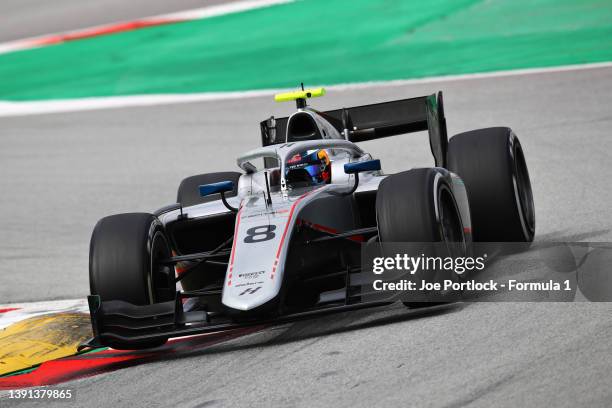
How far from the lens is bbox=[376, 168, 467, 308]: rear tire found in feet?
22.1

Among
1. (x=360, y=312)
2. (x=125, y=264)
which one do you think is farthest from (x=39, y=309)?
(x=360, y=312)

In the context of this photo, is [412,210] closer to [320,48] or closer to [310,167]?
[310,167]

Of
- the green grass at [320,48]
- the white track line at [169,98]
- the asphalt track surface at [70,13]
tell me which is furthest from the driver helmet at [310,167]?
the asphalt track surface at [70,13]

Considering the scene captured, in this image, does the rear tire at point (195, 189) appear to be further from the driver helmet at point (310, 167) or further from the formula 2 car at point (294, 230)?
the driver helmet at point (310, 167)

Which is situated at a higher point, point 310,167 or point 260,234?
point 310,167

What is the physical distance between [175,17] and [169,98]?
18.0ft

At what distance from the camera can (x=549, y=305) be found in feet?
21.4

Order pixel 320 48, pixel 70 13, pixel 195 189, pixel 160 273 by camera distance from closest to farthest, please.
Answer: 1. pixel 160 273
2. pixel 195 189
3. pixel 320 48
4. pixel 70 13

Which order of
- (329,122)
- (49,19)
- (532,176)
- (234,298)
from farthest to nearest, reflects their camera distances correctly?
1. (49,19)
2. (532,176)
3. (329,122)
4. (234,298)

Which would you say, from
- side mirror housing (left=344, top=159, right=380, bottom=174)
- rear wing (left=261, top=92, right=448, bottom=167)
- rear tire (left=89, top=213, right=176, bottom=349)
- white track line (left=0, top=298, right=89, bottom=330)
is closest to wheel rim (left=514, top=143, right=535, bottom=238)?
rear wing (left=261, top=92, right=448, bottom=167)

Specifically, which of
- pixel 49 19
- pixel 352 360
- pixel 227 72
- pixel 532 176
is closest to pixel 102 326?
pixel 352 360

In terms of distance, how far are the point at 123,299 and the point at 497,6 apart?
Answer: 16.6m

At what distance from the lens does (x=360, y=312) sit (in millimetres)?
7242

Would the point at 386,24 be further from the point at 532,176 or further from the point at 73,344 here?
the point at 73,344
